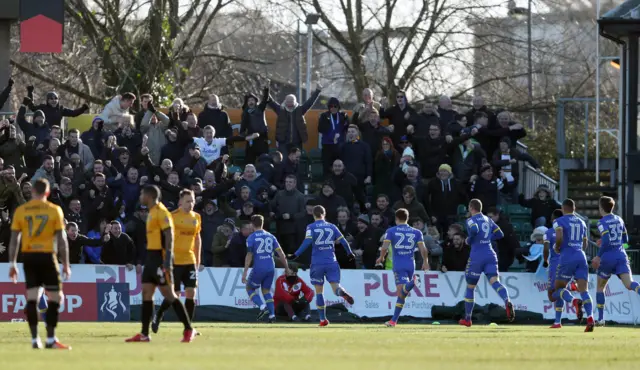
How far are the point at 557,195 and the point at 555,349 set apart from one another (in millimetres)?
16905

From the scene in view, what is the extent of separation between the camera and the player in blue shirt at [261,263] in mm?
23891

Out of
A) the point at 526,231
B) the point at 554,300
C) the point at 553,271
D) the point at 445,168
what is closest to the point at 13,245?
the point at 554,300

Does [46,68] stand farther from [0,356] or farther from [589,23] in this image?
[0,356]

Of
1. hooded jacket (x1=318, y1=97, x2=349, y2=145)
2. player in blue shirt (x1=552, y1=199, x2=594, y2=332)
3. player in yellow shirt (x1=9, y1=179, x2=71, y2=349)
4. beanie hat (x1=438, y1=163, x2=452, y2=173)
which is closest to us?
player in yellow shirt (x1=9, y1=179, x2=71, y2=349)

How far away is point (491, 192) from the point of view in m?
28.3

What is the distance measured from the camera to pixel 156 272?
16.3 meters

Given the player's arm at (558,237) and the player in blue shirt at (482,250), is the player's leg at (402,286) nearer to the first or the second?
the player in blue shirt at (482,250)

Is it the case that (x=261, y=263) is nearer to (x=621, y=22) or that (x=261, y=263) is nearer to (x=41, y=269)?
Answer: (x=41, y=269)

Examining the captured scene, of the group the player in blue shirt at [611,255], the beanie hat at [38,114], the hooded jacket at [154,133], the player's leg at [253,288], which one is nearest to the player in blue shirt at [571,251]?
the player in blue shirt at [611,255]

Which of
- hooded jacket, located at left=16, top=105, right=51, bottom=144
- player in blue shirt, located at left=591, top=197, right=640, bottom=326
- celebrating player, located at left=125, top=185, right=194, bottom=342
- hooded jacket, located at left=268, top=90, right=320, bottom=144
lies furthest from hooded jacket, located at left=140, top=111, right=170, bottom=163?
celebrating player, located at left=125, top=185, right=194, bottom=342

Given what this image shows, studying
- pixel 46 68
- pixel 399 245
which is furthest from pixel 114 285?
pixel 46 68

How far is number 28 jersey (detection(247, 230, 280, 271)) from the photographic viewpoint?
78.7 feet

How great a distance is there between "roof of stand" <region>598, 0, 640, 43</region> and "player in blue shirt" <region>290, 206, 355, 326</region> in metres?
10.4

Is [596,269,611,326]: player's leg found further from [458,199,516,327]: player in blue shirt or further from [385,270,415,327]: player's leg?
[385,270,415,327]: player's leg
